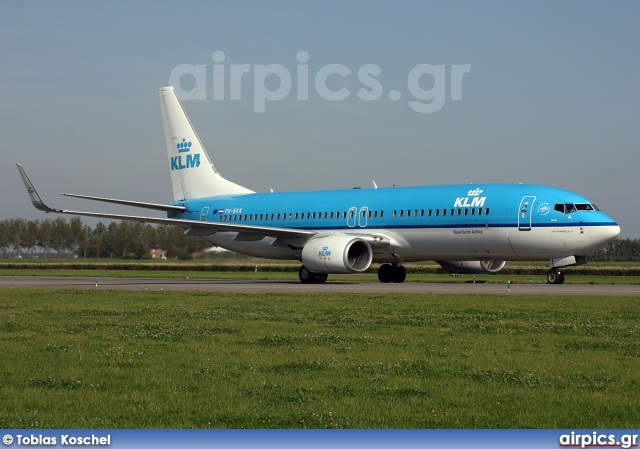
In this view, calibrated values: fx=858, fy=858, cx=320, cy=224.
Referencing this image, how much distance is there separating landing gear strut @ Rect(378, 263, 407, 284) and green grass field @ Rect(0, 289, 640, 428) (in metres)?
19.7

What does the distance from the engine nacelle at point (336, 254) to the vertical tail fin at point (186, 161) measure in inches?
424

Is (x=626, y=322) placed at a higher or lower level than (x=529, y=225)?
lower

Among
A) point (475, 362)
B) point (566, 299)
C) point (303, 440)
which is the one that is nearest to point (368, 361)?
point (475, 362)

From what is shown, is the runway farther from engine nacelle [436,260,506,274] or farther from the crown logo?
the crown logo

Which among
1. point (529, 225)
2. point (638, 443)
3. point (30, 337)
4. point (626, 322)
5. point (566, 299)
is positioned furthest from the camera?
point (529, 225)

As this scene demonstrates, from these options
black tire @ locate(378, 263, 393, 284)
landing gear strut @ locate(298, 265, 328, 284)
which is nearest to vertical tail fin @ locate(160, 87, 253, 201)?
landing gear strut @ locate(298, 265, 328, 284)

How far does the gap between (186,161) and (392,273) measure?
14.2 meters

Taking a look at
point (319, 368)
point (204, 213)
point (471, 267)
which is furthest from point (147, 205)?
point (319, 368)

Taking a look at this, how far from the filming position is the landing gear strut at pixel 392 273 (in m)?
40.2

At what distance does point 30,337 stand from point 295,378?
615 cm

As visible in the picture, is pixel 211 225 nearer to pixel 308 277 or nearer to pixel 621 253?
pixel 308 277

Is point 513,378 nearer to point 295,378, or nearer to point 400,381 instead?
point 400,381

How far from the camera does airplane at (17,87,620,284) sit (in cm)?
3312

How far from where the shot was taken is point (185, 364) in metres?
11.7
